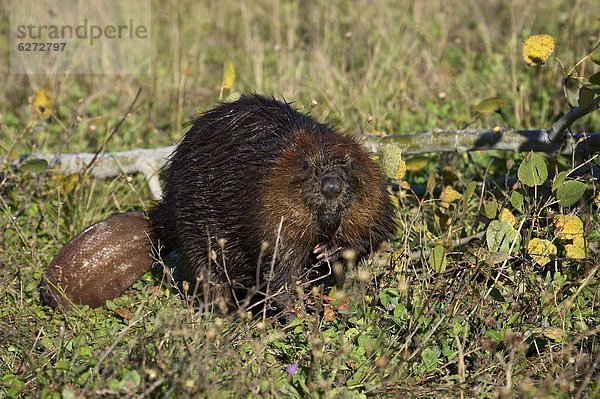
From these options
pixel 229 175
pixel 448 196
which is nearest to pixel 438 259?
pixel 448 196

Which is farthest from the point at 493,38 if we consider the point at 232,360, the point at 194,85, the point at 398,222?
the point at 232,360

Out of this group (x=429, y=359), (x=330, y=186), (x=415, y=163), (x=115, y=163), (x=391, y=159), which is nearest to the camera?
(x=429, y=359)

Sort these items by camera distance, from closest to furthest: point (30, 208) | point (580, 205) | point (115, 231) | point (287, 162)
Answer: point (287, 162), point (580, 205), point (115, 231), point (30, 208)

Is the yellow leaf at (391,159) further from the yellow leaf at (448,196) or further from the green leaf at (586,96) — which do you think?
the green leaf at (586,96)

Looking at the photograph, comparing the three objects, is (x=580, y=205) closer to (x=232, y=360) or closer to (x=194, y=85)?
(x=232, y=360)

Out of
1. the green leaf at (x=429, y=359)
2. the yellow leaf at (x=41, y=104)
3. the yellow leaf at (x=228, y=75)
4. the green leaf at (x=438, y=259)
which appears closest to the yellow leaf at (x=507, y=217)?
the green leaf at (x=438, y=259)

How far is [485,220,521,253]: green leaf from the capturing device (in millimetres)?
3375

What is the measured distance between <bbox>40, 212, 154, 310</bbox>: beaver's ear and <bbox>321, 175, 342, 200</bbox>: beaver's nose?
38.0 inches

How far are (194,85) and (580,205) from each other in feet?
10.2

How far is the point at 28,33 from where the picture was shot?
6238 millimetres

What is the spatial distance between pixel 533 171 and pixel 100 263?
1846mm

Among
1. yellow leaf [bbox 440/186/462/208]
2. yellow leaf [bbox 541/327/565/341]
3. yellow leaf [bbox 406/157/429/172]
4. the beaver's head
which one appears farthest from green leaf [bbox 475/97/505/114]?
yellow leaf [bbox 541/327/565/341]

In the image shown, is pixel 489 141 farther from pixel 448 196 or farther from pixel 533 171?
pixel 533 171

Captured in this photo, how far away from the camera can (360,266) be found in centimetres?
359
